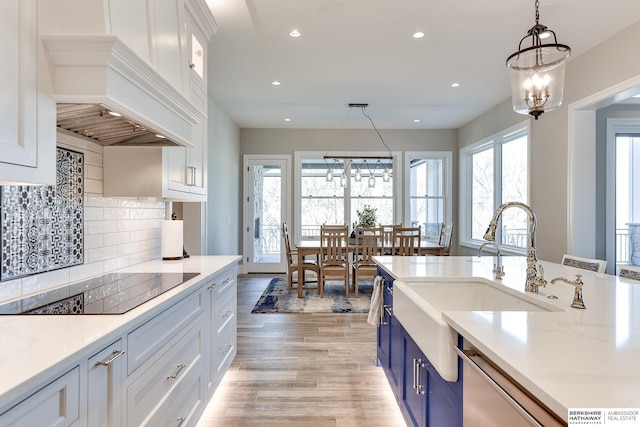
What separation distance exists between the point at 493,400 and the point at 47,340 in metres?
1.20

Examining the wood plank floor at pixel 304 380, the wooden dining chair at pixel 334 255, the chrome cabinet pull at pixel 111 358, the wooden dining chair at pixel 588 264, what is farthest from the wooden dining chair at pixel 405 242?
the chrome cabinet pull at pixel 111 358

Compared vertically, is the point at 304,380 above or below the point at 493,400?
below

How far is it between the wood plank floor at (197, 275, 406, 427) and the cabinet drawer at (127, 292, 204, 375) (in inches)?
32.8

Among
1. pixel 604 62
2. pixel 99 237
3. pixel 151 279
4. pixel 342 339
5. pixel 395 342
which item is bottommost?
pixel 342 339

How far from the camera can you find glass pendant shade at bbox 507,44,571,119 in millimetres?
1723

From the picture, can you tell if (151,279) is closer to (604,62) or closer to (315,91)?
(315,91)

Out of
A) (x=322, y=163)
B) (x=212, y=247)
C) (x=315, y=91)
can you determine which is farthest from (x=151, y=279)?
(x=322, y=163)

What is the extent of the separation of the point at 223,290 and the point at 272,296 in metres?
2.63

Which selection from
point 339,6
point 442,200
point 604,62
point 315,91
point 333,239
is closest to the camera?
point 339,6

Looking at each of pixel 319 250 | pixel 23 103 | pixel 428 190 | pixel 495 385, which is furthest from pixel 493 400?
pixel 428 190

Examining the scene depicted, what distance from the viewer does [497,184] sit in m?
5.26

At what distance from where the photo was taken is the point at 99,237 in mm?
1980

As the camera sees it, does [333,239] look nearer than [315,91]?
No

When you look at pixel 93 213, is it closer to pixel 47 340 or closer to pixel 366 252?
pixel 47 340
